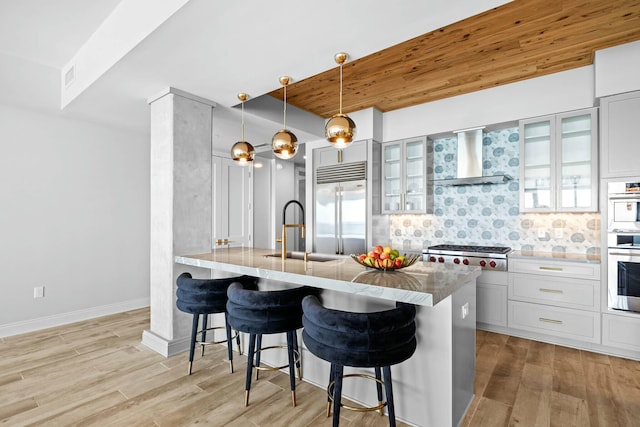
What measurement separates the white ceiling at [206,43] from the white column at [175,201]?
24cm

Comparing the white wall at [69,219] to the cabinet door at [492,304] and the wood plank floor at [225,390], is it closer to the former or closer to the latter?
the wood plank floor at [225,390]

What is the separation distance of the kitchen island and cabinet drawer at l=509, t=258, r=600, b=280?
165 centimetres

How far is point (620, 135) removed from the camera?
2.99 m

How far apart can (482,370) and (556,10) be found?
2.93 metres

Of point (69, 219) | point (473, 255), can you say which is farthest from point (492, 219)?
point (69, 219)

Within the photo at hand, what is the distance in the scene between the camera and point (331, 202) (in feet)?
16.1

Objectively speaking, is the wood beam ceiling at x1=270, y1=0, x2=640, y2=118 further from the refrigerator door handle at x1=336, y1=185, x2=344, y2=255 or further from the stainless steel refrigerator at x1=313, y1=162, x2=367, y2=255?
the refrigerator door handle at x1=336, y1=185, x2=344, y2=255

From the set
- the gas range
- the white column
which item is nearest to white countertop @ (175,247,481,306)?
the white column

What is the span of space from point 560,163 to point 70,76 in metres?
5.34

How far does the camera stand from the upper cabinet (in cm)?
334

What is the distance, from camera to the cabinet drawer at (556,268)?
123 inches

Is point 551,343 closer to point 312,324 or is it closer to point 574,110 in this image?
point 574,110

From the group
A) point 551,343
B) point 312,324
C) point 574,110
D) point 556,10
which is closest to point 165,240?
point 312,324

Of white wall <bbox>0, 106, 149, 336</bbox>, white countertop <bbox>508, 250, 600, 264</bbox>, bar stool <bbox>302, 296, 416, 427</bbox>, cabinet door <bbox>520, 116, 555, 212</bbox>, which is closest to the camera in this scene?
bar stool <bbox>302, 296, 416, 427</bbox>
